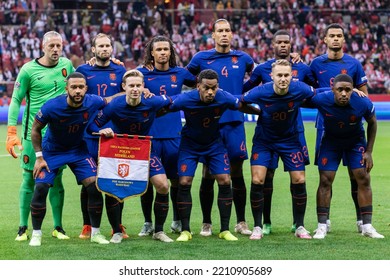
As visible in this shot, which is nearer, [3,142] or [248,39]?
[3,142]

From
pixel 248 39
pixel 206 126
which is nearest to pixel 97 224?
pixel 206 126

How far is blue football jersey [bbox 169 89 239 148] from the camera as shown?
959 centimetres

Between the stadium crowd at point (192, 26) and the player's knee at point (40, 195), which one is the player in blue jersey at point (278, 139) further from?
the stadium crowd at point (192, 26)

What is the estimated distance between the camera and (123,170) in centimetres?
962

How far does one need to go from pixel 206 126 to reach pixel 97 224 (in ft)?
5.13

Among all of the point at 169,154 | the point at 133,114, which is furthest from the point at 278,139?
the point at 133,114

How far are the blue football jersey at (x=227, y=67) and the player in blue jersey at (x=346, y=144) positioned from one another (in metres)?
1.00

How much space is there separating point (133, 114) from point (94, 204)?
1.04 meters

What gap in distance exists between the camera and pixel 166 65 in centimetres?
1015

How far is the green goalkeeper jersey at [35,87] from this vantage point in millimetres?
9992

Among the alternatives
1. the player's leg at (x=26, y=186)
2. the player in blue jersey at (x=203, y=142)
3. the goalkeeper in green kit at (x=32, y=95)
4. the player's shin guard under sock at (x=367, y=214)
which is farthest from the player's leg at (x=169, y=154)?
the player's shin guard under sock at (x=367, y=214)

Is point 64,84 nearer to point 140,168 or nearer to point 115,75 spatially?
point 115,75

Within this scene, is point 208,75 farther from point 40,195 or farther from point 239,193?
point 40,195

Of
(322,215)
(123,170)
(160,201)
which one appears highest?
(123,170)
